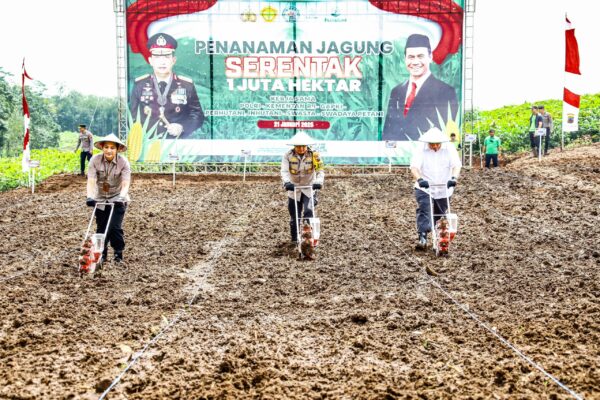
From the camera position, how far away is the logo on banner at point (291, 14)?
2389 cm

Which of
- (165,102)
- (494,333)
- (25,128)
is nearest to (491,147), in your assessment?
(165,102)

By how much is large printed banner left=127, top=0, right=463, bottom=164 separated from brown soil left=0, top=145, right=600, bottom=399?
9089 millimetres

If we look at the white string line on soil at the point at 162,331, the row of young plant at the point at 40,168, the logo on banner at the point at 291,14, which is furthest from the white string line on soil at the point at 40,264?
the logo on banner at the point at 291,14

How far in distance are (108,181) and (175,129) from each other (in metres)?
14.7

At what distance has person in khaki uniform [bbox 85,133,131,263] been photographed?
954cm

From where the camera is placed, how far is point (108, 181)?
31.9 ft

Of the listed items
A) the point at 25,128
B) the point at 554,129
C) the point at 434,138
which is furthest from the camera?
the point at 554,129

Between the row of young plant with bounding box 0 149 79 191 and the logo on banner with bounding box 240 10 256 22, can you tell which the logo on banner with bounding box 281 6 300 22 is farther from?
the row of young plant with bounding box 0 149 79 191

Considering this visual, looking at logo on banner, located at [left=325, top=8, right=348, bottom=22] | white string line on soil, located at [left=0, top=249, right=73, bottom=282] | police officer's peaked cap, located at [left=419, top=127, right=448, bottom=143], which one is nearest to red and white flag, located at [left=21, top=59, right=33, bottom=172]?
white string line on soil, located at [left=0, top=249, right=73, bottom=282]

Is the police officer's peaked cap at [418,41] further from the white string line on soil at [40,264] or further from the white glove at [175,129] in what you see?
the white string line on soil at [40,264]

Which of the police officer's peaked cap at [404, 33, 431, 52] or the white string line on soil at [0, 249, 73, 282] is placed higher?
the police officer's peaked cap at [404, 33, 431, 52]

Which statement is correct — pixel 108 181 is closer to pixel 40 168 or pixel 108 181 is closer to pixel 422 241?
pixel 422 241

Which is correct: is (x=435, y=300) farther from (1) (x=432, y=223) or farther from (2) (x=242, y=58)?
(2) (x=242, y=58)

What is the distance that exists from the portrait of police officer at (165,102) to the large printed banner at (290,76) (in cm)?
3
